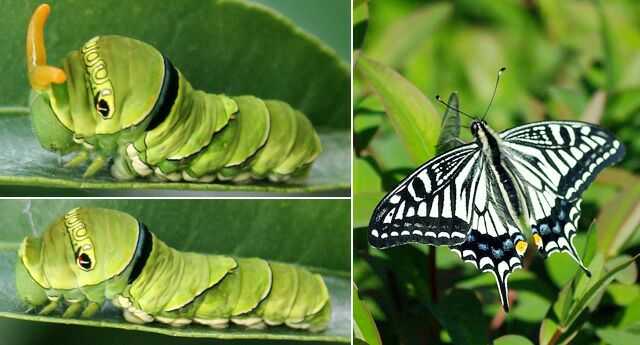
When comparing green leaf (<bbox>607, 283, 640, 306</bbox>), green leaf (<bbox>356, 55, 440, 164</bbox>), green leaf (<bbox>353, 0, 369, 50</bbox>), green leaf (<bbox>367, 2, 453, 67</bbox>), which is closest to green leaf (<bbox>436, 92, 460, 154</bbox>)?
green leaf (<bbox>356, 55, 440, 164</bbox>)

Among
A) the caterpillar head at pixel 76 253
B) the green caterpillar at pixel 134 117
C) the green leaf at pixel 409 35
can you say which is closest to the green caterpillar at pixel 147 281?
the caterpillar head at pixel 76 253

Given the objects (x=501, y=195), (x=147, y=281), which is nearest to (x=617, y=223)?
(x=501, y=195)

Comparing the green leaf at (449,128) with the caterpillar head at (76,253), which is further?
the caterpillar head at (76,253)

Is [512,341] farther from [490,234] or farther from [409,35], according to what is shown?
[409,35]

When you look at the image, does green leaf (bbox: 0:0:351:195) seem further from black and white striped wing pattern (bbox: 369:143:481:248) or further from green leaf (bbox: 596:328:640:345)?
green leaf (bbox: 596:328:640:345)

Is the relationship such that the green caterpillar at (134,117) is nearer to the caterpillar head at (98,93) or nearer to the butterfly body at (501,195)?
the caterpillar head at (98,93)

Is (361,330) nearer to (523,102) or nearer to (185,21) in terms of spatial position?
(185,21)
